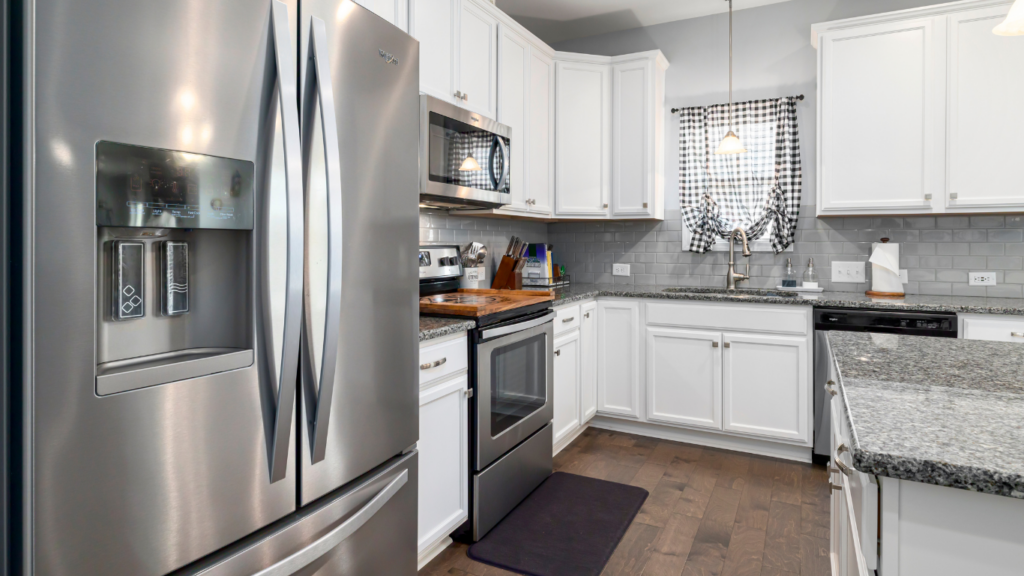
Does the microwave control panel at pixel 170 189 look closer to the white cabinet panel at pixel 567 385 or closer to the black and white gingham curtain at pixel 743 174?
the white cabinet panel at pixel 567 385

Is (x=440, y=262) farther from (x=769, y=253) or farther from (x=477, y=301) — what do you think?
(x=769, y=253)

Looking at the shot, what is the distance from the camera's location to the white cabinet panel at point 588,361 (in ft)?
10.8

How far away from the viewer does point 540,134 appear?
3436 millimetres

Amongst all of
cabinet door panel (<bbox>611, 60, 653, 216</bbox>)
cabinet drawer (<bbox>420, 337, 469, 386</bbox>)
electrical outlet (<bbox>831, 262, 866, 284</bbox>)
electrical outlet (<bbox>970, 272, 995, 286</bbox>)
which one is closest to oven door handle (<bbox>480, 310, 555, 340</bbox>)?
cabinet drawer (<bbox>420, 337, 469, 386</bbox>)

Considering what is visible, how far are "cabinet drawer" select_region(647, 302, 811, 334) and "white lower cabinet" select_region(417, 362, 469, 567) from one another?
5.23 ft

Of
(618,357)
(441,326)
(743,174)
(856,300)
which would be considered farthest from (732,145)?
(441,326)

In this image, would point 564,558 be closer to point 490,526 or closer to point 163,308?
point 490,526

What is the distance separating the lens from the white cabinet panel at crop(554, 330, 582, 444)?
117 inches

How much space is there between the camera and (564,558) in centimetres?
211

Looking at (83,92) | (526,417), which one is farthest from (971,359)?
(83,92)

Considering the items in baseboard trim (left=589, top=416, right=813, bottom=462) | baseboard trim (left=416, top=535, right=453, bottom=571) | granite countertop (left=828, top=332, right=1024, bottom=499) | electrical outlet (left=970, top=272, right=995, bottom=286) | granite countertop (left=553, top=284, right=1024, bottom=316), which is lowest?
baseboard trim (left=416, top=535, right=453, bottom=571)

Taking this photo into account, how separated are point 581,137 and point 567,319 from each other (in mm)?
1248

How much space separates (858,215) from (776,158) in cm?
64

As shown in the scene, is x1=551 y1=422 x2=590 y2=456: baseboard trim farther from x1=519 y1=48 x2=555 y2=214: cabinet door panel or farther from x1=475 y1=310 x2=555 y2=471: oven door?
x1=519 y1=48 x2=555 y2=214: cabinet door panel
